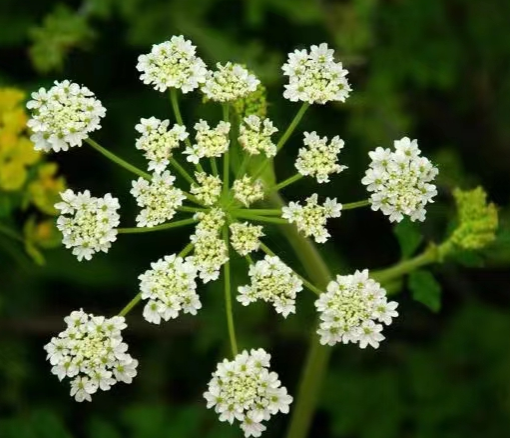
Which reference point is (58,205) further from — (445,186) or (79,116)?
(445,186)

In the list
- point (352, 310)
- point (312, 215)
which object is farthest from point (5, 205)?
point (352, 310)

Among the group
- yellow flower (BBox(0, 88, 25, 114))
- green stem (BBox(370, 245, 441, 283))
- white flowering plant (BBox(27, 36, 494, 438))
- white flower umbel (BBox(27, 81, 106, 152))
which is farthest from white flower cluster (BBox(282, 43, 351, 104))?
yellow flower (BBox(0, 88, 25, 114))

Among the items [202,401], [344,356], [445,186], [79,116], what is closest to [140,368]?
[202,401]

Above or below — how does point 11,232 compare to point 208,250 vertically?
above

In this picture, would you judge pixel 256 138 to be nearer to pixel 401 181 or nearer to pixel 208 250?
pixel 208 250

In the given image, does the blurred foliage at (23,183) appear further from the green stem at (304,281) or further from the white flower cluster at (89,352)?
the green stem at (304,281)

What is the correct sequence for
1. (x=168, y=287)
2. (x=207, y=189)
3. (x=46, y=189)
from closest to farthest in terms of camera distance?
(x=168, y=287), (x=207, y=189), (x=46, y=189)

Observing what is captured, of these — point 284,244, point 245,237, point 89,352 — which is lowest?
point 89,352

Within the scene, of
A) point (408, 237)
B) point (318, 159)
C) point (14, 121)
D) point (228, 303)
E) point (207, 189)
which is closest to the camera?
point (228, 303)
